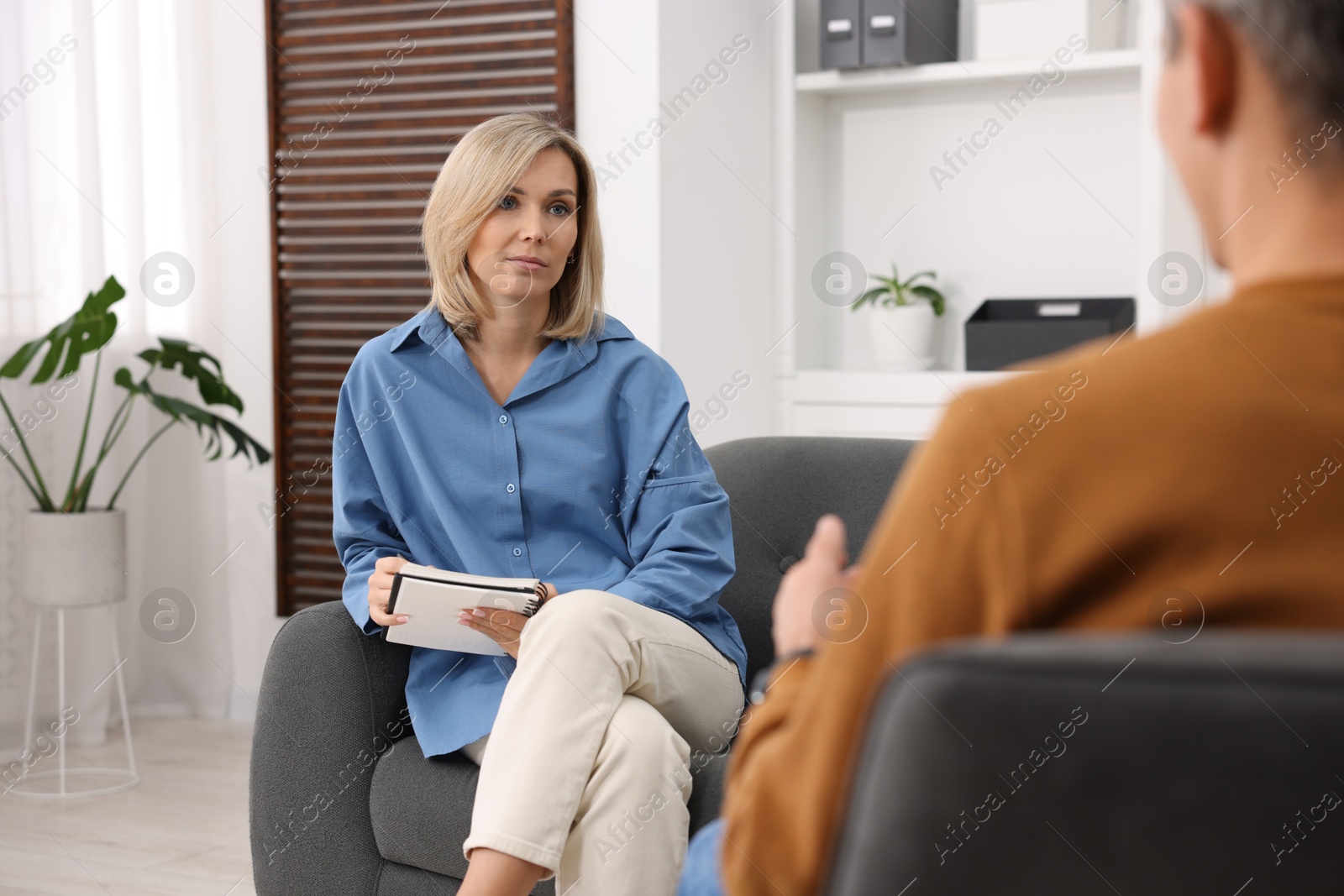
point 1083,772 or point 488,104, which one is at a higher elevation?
point 488,104

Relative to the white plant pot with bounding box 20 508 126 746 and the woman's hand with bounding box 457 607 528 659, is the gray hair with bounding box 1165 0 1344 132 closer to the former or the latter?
the woman's hand with bounding box 457 607 528 659

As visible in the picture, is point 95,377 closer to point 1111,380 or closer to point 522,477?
point 522,477

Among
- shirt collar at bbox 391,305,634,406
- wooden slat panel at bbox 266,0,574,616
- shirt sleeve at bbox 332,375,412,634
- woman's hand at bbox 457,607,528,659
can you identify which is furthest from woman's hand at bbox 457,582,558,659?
wooden slat panel at bbox 266,0,574,616

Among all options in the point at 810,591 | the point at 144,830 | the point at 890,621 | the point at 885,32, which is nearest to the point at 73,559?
the point at 144,830

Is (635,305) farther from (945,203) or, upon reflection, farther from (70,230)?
(70,230)

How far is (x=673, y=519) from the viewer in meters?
1.87

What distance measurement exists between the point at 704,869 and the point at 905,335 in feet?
8.68

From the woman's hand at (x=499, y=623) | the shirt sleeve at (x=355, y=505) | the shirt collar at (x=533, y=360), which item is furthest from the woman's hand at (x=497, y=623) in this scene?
the shirt collar at (x=533, y=360)

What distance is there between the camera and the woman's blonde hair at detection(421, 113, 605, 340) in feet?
6.40

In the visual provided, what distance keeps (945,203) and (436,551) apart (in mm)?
2181

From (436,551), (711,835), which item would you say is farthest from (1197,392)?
(436,551)

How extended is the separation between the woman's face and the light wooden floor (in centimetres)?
136

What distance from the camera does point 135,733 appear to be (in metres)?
3.64

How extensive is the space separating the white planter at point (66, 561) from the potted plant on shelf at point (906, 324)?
6.77ft
